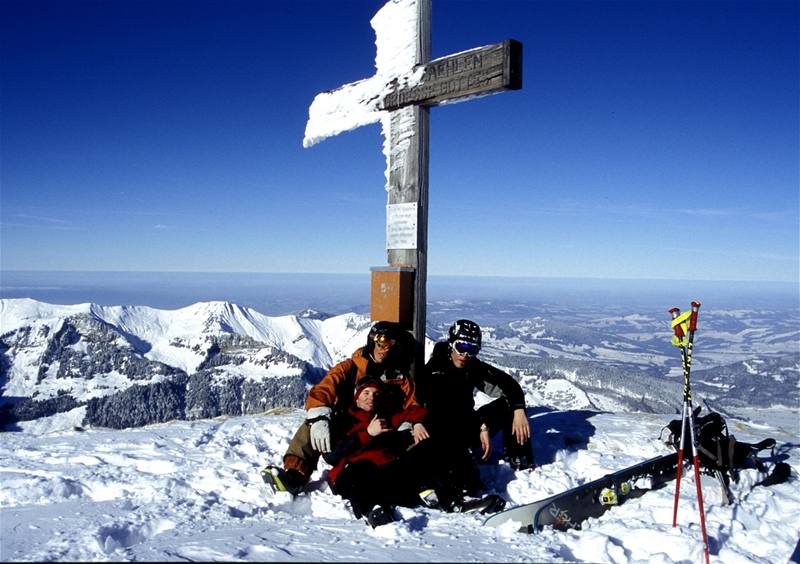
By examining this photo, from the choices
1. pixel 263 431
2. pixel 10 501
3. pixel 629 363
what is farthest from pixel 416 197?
pixel 629 363

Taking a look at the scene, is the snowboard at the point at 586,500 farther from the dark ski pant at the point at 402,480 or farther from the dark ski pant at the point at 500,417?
the dark ski pant at the point at 500,417

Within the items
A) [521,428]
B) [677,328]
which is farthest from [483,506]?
[677,328]

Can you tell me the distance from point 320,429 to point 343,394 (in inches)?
27.2

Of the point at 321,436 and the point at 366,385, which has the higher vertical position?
the point at 366,385

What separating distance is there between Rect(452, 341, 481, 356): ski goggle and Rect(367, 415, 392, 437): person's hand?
1.54 metres

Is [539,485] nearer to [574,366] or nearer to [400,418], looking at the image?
[400,418]

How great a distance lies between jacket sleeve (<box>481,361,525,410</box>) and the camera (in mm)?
6688

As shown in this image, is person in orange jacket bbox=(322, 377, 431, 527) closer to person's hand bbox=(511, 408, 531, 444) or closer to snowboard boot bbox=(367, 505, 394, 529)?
snowboard boot bbox=(367, 505, 394, 529)

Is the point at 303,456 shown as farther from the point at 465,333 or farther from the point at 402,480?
the point at 465,333

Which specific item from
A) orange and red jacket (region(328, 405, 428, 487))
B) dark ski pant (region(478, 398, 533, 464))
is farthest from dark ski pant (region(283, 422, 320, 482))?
dark ski pant (region(478, 398, 533, 464))

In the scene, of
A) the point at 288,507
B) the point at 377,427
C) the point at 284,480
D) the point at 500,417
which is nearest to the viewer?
the point at 288,507

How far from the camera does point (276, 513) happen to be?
4.91m

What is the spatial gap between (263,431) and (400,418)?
10.6ft

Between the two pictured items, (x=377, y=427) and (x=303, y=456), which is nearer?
(x=377, y=427)
